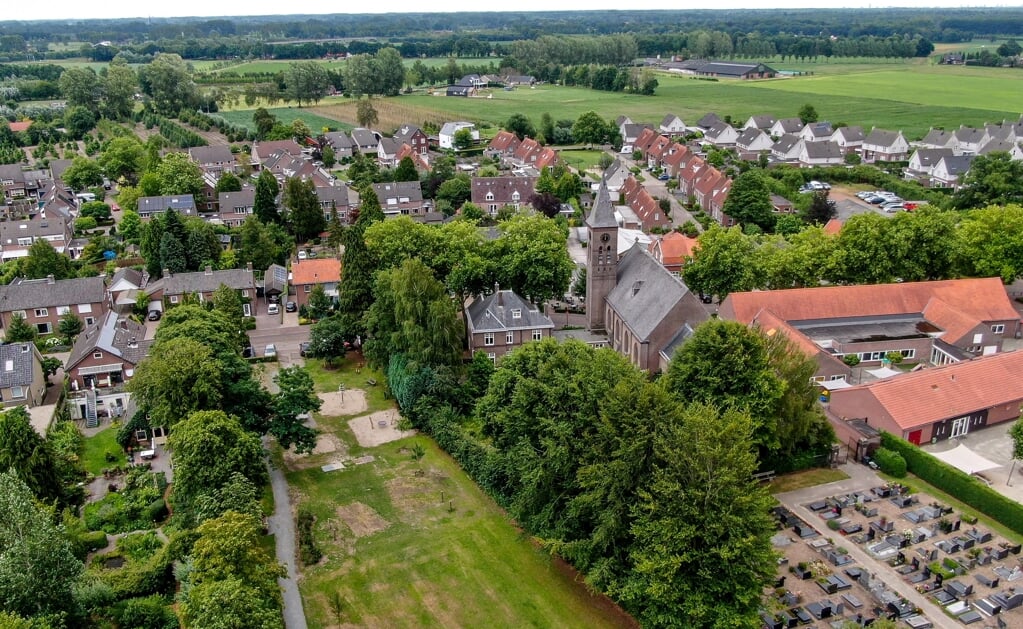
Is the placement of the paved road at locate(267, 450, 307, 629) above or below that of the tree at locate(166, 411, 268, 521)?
below

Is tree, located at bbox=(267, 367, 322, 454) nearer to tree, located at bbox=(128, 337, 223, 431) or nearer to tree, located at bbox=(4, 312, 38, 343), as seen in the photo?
tree, located at bbox=(128, 337, 223, 431)

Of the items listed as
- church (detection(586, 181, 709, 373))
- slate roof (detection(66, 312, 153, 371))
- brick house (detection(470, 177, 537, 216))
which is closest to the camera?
church (detection(586, 181, 709, 373))

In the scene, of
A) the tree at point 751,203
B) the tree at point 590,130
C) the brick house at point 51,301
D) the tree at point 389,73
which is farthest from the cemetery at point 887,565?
the tree at point 389,73

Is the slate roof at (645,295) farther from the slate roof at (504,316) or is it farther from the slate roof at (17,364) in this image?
the slate roof at (17,364)

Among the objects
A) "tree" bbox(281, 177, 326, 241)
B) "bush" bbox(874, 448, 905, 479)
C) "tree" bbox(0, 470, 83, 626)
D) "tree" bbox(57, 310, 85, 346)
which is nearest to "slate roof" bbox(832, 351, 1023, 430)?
"bush" bbox(874, 448, 905, 479)

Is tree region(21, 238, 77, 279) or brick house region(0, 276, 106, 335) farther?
tree region(21, 238, 77, 279)

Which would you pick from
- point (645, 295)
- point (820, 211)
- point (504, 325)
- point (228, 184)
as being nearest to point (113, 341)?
point (504, 325)

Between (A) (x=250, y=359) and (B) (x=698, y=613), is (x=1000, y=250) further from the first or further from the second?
(A) (x=250, y=359)

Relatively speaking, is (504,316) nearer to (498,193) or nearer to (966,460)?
(966,460)
